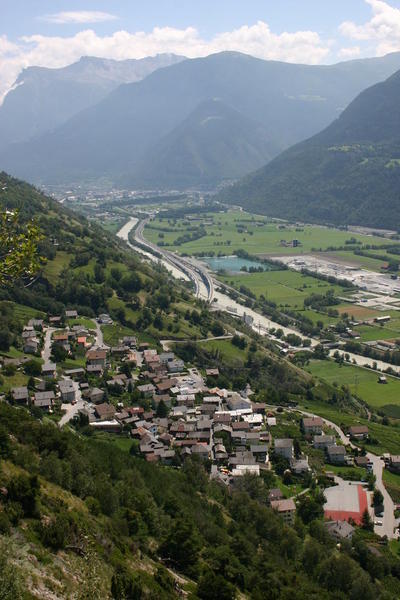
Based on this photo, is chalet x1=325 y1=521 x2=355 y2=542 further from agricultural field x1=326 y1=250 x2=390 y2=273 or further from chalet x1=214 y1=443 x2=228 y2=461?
agricultural field x1=326 y1=250 x2=390 y2=273

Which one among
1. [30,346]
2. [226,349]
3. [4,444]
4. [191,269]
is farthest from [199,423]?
[191,269]

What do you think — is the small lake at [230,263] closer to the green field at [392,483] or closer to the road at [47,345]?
the road at [47,345]

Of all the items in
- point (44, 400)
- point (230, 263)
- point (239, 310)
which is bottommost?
point (230, 263)

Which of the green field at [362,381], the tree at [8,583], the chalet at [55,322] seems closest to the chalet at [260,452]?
the green field at [362,381]

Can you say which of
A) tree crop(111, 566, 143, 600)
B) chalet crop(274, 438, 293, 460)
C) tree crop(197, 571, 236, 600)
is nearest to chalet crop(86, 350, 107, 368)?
chalet crop(274, 438, 293, 460)

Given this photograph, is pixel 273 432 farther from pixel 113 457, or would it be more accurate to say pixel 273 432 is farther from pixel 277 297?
pixel 277 297

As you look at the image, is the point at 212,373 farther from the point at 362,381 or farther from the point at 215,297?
the point at 215,297
